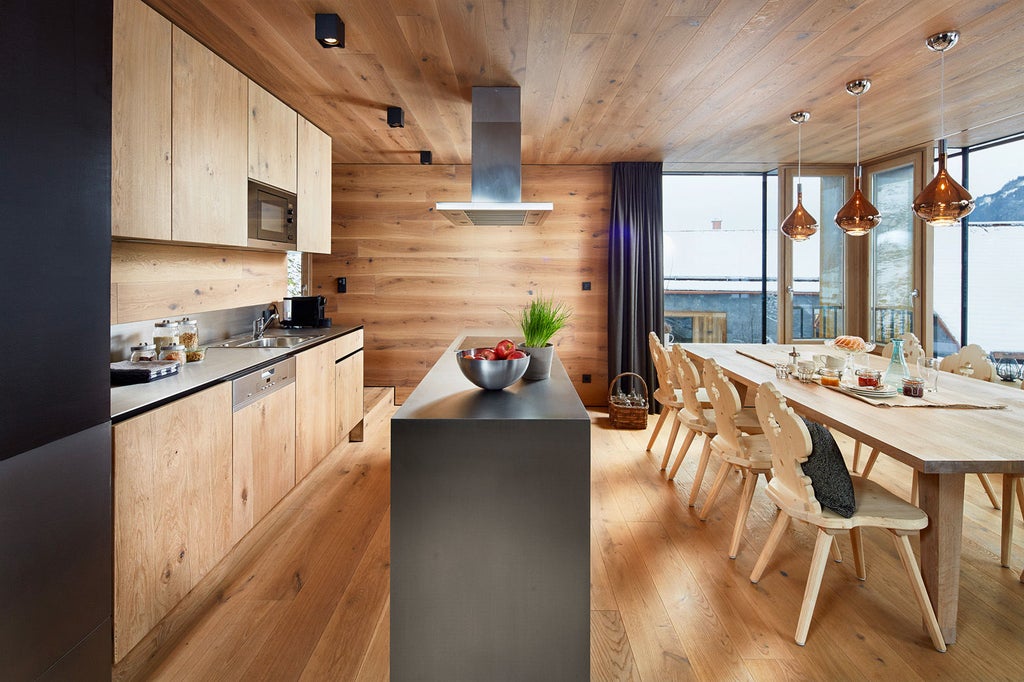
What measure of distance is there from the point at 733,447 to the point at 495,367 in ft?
5.03

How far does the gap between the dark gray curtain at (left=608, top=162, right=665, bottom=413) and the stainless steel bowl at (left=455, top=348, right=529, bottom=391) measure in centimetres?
377

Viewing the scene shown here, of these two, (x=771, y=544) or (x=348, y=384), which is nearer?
(x=771, y=544)

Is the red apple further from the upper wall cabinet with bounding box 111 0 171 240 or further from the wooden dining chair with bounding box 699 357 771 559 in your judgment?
the upper wall cabinet with bounding box 111 0 171 240

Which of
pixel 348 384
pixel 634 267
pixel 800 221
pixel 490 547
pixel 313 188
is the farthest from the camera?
pixel 634 267

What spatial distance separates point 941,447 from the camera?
6.31ft

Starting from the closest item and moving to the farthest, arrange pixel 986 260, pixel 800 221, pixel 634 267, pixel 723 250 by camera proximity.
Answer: pixel 800 221 < pixel 986 260 < pixel 634 267 < pixel 723 250

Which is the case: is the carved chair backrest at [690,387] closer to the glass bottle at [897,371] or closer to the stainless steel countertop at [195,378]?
the glass bottle at [897,371]

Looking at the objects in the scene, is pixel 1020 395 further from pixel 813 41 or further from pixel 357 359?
pixel 357 359

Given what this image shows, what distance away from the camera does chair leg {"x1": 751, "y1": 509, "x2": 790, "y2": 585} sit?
2312 mm

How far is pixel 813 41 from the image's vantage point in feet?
8.86

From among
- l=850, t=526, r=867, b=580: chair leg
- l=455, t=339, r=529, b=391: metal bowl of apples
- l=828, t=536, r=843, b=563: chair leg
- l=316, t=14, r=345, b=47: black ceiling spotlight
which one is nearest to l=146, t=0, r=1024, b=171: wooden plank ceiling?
l=316, t=14, r=345, b=47: black ceiling spotlight

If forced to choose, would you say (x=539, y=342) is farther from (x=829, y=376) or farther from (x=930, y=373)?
(x=930, y=373)

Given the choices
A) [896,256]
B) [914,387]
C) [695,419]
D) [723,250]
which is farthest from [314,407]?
[896,256]

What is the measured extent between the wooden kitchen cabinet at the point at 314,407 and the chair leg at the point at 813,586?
2.57 m
